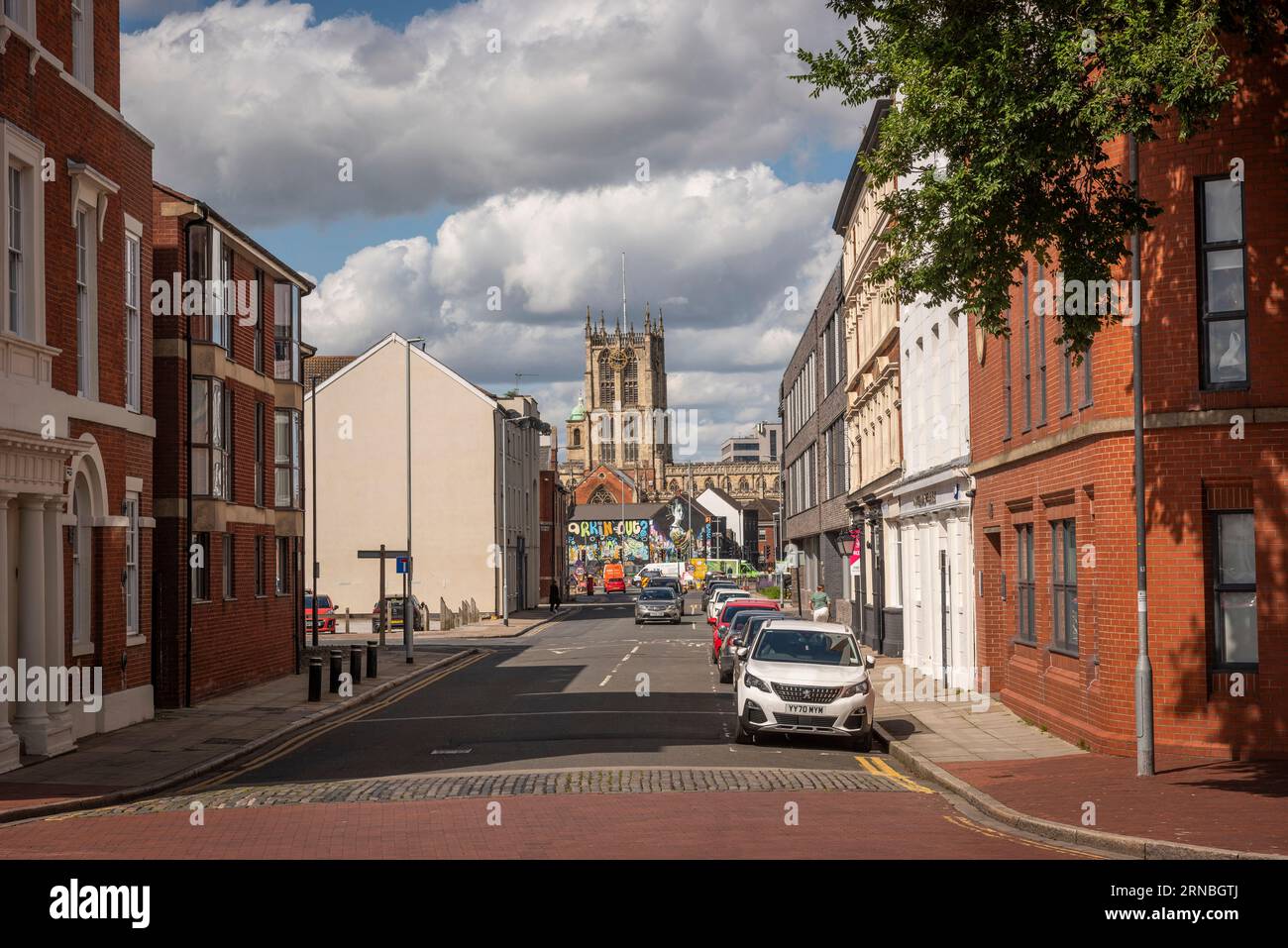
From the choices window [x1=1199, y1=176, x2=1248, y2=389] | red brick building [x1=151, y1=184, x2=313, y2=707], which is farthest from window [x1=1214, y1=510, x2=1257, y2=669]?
red brick building [x1=151, y1=184, x2=313, y2=707]

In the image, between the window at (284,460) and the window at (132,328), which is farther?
the window at (284,460)

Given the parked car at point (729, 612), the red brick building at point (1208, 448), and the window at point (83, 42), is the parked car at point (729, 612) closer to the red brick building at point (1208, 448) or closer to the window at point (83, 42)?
the red brick building at point (1208, 448)

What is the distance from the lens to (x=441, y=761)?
1792 cm

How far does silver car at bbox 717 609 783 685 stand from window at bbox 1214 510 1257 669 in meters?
11.2

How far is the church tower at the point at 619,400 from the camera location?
620ft

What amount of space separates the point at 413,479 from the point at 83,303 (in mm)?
44404

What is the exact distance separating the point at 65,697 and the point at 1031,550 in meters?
13.8

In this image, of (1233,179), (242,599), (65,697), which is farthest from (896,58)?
(242,599)

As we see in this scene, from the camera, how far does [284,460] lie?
109ft

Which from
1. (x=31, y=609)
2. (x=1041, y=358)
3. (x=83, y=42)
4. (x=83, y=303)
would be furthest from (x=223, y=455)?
(x=1041, y=358)

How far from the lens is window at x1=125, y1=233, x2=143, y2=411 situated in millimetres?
22828

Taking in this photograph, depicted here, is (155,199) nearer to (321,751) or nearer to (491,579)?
(321,751)

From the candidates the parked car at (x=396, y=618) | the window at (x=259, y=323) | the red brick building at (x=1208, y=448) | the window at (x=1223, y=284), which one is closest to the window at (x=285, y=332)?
the window at (x=259, y=323)

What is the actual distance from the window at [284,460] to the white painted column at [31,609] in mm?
14196
